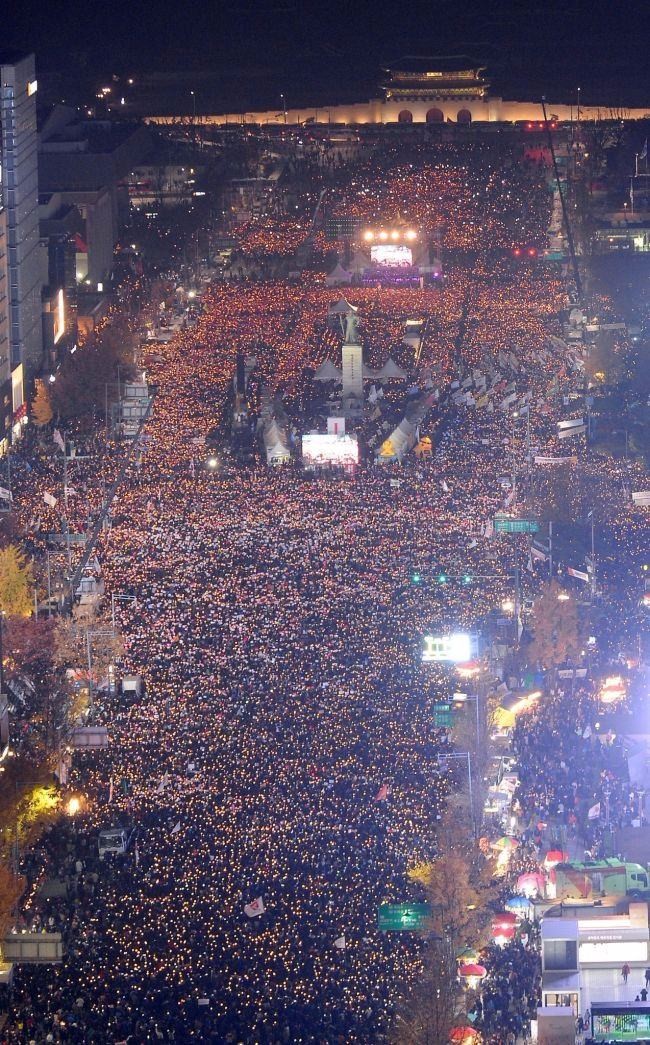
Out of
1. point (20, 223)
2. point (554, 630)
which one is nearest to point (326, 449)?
point (20, 223)

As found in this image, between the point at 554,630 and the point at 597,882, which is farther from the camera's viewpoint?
the point at 554,630

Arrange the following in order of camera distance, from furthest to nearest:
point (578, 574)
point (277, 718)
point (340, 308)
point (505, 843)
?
point (340, 308) → point (578, 574) → point (277, 718) → point (505, 843)

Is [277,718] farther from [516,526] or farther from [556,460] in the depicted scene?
[556,460]

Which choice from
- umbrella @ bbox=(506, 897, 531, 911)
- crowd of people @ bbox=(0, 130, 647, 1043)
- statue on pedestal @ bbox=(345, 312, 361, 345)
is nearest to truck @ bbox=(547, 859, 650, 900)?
umbrella @ bbox=(506, 897, 531, 911)

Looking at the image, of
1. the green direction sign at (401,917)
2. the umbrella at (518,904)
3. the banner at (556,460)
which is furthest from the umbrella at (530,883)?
the banner at (556,460)

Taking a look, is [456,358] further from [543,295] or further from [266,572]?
[266,572]

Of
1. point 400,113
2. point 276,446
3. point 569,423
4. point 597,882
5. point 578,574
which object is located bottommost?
point 597,882
